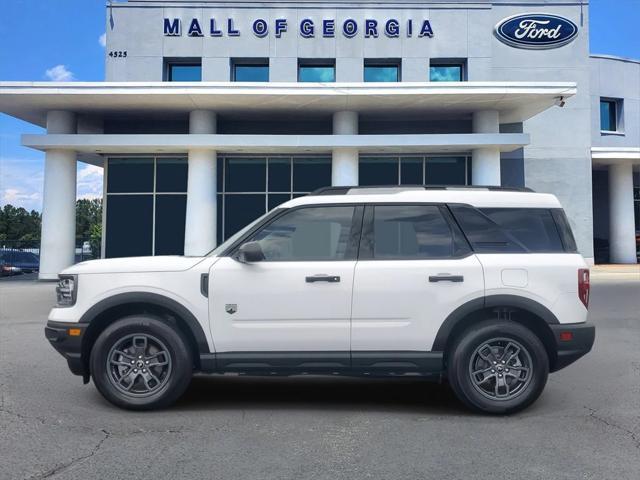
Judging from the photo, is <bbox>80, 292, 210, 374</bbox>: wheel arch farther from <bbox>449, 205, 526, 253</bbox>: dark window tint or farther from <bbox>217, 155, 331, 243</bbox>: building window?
<bbox>217, 155, 331, 243</bbox>: building window

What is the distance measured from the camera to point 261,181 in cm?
2286

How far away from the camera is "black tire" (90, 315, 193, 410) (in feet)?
16.6

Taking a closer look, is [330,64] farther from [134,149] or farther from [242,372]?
[242,372]

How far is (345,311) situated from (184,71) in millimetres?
22031

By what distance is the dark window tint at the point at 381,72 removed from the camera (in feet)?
80.8

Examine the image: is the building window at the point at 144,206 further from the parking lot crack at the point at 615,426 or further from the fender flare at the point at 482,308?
the parking lot crack at the point at 615,426

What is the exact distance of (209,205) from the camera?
20922 millimetres

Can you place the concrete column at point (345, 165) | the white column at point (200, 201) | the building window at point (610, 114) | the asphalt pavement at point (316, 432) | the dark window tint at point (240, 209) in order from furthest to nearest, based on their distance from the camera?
the building window at point (610, 114) → the dark window tint at point (240, 209) → the concrete column at point (345, 165) → the white column at point (200, 201) → the asphalt pavement at point (316, 432)

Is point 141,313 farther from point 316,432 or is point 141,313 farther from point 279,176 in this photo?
point 279,176

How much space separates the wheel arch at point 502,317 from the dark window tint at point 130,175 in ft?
64.4

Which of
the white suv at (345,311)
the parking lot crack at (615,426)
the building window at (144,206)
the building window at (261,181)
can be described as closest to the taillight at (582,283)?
the white suv at (345,311)

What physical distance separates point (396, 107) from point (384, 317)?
1718cm

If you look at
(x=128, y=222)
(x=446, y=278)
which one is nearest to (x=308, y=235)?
(x=446, y=278)

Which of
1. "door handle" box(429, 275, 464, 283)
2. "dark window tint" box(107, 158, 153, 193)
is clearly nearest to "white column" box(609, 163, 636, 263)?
"dark window tint" box(107, 158, 153, 193)
